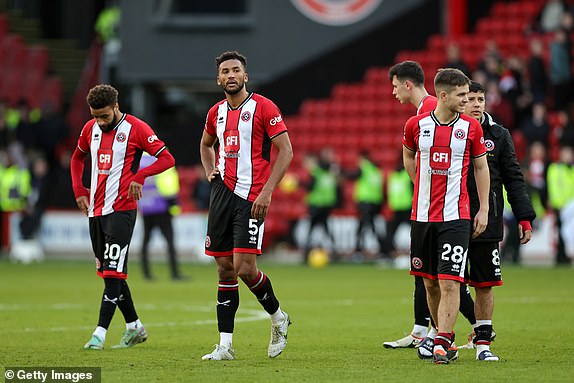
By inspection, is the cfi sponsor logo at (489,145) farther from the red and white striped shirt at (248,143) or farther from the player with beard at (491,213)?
the red and white striped shirt at (248,143)

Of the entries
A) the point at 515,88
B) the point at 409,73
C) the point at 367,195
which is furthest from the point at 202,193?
the point at 409,73

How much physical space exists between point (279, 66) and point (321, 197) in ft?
24.0

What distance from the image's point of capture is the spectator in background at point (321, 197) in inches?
1031

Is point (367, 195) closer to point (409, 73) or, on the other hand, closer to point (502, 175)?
point (409, 73)

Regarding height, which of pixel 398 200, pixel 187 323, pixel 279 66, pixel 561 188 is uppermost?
pixel 279 66

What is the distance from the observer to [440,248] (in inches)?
372

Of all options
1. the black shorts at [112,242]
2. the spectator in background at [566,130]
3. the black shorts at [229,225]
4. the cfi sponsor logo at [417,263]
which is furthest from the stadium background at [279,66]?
the cfi sponsor logo at [417,263]

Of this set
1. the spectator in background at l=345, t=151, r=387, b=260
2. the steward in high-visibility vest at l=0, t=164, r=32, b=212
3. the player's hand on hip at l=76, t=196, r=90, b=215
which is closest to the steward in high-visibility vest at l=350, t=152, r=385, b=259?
the spectator in background at l=345, t=151, r=387, b=260

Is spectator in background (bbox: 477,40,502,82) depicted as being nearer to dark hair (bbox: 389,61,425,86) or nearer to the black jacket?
dark hair (bbox: 389,61,425,86)

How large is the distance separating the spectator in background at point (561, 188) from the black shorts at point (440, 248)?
1447cm

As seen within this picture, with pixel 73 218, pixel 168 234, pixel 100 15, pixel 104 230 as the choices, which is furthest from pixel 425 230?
pixel 100 15

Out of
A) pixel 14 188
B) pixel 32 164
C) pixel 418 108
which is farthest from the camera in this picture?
pixel 32 164

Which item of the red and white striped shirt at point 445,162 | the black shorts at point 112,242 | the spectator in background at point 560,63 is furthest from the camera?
the spectator in background at point 560,63

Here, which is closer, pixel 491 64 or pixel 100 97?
pixel 100 97
